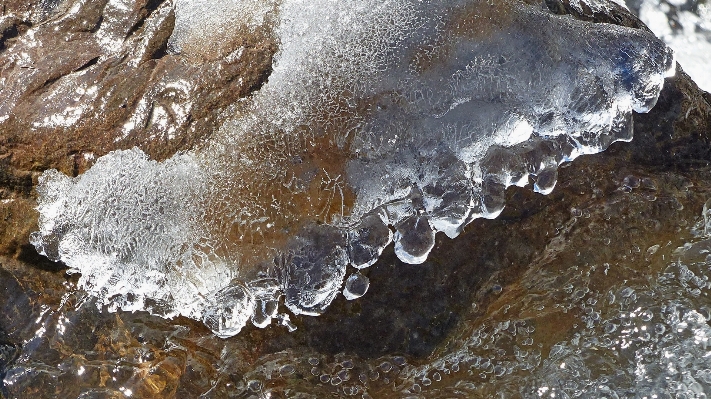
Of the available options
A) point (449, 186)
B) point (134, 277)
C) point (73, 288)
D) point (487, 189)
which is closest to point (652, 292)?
point (487, 189)

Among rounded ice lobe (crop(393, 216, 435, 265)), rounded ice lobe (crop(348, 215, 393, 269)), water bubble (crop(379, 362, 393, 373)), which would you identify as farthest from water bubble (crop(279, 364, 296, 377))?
rounded ice lobe (crop(393, 216, 435, 265))

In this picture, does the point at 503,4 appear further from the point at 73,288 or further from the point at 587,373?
the point at 73,288

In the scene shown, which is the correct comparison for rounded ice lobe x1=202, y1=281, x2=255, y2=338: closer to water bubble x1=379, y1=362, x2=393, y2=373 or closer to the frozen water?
water bubble x1=379, y1=362, x2=393, y2=373

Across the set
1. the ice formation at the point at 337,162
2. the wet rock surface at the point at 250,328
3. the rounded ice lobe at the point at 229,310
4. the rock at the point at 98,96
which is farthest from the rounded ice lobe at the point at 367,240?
the rock at the point at 98,96

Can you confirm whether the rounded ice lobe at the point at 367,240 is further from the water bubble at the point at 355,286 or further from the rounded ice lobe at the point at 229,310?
the rounded ice lobe at the point at 229,310

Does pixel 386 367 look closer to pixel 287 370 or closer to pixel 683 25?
pixel 287 370

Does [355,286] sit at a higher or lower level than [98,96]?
lower

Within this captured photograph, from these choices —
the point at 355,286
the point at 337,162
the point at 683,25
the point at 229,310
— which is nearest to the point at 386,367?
the point at 355,286
